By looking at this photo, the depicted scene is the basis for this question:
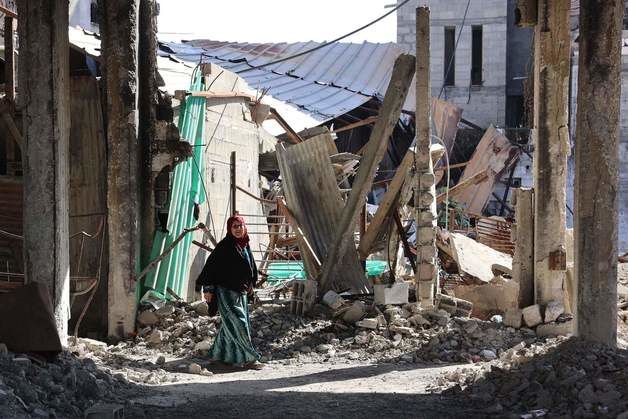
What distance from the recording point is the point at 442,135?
91.4ft

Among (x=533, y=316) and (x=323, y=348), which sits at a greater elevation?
(x=533, y=316)

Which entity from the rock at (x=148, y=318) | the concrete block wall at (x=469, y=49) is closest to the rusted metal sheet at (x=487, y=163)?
the concrete block wall at (x=469, y=49)

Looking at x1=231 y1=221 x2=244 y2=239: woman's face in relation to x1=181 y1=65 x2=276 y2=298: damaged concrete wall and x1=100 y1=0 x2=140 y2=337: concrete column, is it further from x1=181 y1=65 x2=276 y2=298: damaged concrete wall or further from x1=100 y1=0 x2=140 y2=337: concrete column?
x1=181 y1=65 x2=276 y2=298: damaged concrete wall

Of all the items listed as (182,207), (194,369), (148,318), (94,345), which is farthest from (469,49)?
(194,369)

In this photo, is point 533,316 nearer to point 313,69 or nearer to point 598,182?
point 598,182

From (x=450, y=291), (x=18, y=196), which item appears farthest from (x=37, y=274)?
(x=450, y=291)

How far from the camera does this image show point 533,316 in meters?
12.3

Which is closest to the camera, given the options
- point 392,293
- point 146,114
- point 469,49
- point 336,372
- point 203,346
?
point 336,372

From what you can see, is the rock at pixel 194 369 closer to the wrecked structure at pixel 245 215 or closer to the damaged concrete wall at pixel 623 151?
the wrecked structure at pixel 245 215

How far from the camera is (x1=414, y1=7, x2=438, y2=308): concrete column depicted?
525 inches

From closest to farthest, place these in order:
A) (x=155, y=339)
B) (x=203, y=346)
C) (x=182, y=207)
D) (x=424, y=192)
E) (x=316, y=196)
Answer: (x=203, y=346) < (x=155, y=339) < (x=424, y=192) < (x=182, y=207) < (x=316, y=196)

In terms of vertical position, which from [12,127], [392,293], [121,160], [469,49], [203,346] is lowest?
[203,346]

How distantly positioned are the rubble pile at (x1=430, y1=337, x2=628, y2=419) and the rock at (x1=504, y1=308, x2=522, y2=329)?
2801mm

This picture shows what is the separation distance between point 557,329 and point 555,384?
4.27m
